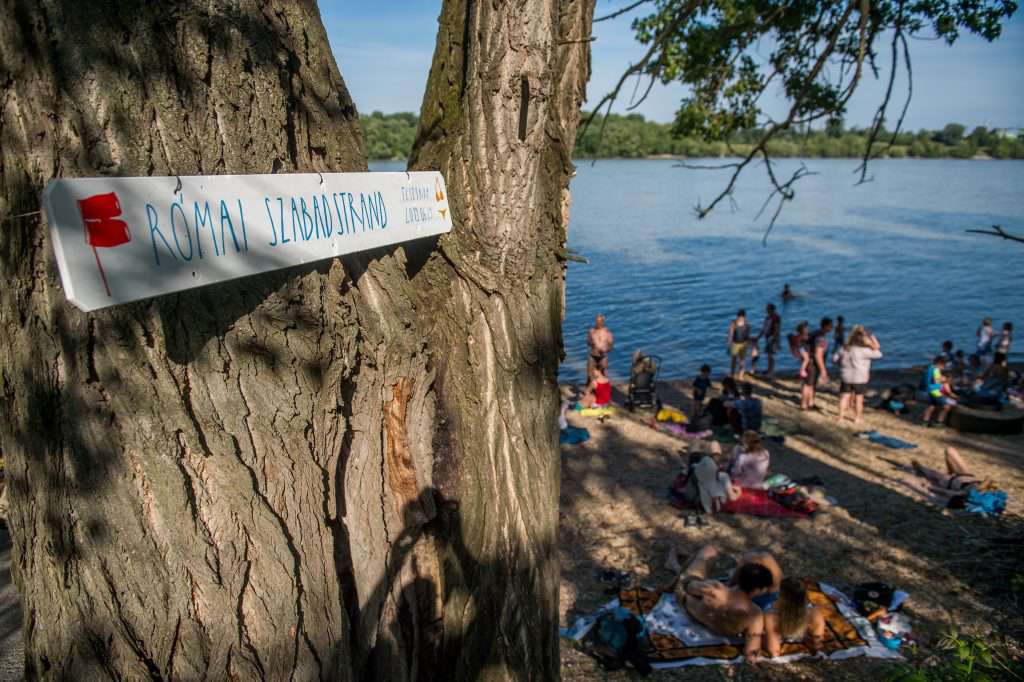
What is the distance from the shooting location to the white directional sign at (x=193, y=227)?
3.05 feet

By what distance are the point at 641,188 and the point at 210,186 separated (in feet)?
223

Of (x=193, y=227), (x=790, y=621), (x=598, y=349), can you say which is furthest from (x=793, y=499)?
(x=193, y=227)

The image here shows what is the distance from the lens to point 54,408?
1138 mm

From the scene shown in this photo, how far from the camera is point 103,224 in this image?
96cm

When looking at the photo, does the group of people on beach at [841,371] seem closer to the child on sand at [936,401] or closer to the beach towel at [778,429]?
the child on sand at [936,401]

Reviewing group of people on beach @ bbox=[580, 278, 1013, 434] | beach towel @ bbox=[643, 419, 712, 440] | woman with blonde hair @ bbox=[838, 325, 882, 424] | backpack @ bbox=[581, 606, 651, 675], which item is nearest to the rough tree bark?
backpack @ bbox=[581, 606, 651, 675]

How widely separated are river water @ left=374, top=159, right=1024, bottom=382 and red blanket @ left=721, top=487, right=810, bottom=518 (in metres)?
2.97

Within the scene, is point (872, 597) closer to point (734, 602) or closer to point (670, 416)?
point (734, 602)

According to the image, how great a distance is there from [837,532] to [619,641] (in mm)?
2982

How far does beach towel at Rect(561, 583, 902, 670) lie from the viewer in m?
4.85

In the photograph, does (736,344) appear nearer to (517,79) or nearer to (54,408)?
(517,79)

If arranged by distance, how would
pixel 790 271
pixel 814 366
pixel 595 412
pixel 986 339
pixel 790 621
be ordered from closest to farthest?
pixel 790 621 → pixel 595 412 → pixel 814 366 → pixel 986 339 → pixel 790 271

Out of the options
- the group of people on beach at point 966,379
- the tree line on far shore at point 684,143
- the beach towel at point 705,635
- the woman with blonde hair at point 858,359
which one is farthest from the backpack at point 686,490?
the tree line on far shore at point 684,143

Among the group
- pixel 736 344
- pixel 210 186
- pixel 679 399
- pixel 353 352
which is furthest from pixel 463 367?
pixel 736 344
